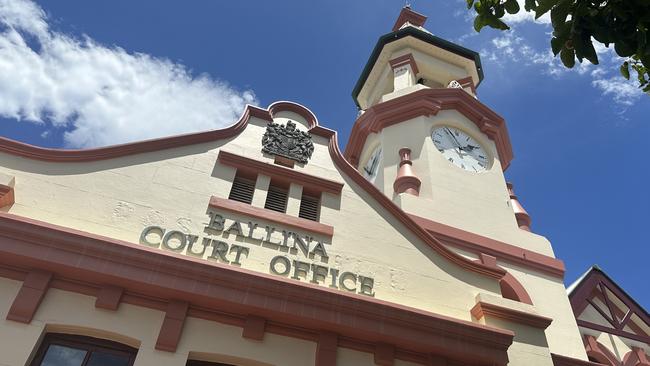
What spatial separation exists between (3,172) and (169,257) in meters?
3.31

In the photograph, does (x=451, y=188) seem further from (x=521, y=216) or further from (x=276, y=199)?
(x=276, y=199)

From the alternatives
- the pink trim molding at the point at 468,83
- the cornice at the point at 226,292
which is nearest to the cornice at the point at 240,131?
the cornice at the point at 226,292

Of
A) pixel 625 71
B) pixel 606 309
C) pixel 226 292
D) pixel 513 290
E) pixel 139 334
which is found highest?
pixel 606 309

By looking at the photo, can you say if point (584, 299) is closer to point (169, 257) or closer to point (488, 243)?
point (488, 243)

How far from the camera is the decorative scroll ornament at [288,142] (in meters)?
10.4

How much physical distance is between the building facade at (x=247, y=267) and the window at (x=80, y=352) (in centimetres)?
2

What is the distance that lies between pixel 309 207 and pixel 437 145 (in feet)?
26.7

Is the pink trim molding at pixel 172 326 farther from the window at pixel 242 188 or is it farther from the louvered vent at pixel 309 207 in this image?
the louvered vent at pixel 309 207

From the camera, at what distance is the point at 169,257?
7191 mm

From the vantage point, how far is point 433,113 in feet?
57.8

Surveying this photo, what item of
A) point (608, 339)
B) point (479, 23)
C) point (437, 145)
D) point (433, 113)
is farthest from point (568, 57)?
point (433, 113)

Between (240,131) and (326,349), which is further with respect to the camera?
(240,131)

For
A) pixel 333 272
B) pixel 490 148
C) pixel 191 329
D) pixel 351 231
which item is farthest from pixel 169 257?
pixel 490 148

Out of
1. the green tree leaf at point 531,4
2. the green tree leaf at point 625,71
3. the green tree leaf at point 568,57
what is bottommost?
the green tree leaf at point 568,57
